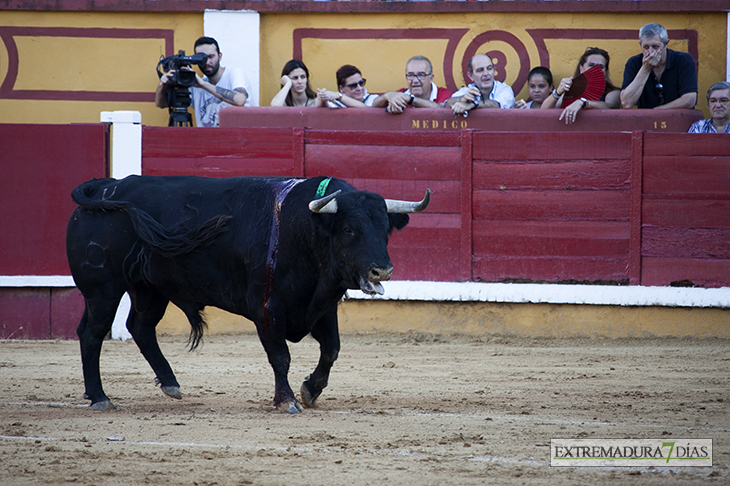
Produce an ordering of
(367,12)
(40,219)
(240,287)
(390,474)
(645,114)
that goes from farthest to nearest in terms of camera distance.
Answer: (367,12) < (40,219) < (645,114) < (240,287) < (390,474)

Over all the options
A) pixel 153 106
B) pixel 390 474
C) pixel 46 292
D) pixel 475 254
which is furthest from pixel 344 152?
pixel 390 474

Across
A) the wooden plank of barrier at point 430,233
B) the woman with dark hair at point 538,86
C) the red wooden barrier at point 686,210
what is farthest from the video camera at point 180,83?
the red wooden barrier at point 686,210

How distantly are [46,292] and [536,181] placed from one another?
4.15 meters

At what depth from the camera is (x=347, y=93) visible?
726 centimetres

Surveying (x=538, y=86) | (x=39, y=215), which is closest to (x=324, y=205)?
(x=538, y=86)

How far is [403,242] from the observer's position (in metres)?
6.89

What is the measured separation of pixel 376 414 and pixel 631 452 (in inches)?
50.4

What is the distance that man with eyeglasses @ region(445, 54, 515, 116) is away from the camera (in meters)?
6.85

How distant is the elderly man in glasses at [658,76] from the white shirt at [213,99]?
3.21 meters

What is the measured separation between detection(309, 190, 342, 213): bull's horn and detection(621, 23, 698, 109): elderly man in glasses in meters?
3.43

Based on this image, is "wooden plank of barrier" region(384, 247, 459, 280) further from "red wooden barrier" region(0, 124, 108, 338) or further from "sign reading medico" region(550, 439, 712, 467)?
"sign reading medico" region(550, 439, 712, 467)

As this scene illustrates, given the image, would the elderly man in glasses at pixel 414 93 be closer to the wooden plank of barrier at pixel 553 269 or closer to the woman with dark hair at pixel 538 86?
the woman with dark hair at pixel 538 86

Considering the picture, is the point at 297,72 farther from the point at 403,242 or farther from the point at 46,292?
the point at 46,292

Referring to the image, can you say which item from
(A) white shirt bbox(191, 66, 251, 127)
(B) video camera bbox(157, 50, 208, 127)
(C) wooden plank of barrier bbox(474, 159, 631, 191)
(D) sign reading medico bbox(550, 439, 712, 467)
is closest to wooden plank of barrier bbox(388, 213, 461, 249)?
(C) wooden plank of barrier bbox(474, 159, 631, 191)
